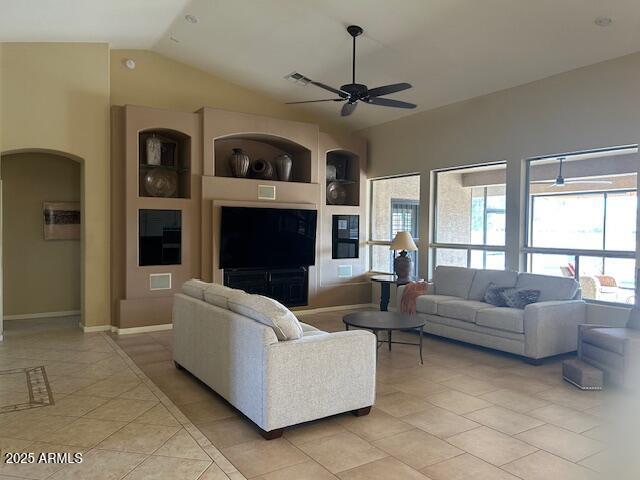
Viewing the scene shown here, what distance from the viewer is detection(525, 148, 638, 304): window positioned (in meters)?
5.25

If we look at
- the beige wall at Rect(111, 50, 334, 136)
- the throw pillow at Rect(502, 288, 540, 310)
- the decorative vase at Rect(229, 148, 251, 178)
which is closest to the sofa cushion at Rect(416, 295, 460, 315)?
the throw pillow at Rect(502, 288, 540, 310)

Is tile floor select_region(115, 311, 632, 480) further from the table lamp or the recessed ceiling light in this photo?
the recessed ceiling light

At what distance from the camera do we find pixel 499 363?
5.10 m

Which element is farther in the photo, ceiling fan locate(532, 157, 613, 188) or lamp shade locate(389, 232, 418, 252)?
lamp shade locate(389, 232, 418, 252)

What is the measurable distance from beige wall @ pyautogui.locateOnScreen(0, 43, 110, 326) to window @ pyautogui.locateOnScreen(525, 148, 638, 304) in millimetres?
5758

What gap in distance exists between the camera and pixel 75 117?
6324 mm

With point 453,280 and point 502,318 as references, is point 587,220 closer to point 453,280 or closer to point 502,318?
point 502,318

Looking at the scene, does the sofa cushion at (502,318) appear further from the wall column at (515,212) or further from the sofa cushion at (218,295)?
the sofa cushion at (218,295)

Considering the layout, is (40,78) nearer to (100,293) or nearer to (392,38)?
(100,293)

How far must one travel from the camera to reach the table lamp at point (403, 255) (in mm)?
7125

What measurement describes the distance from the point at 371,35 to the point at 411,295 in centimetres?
345

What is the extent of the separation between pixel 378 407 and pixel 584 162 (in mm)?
3960

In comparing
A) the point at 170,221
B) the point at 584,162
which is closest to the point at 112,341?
the point at 170,221

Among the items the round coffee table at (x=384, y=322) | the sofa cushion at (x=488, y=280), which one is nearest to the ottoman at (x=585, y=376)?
the round coffee table at (x=384, y=322)
